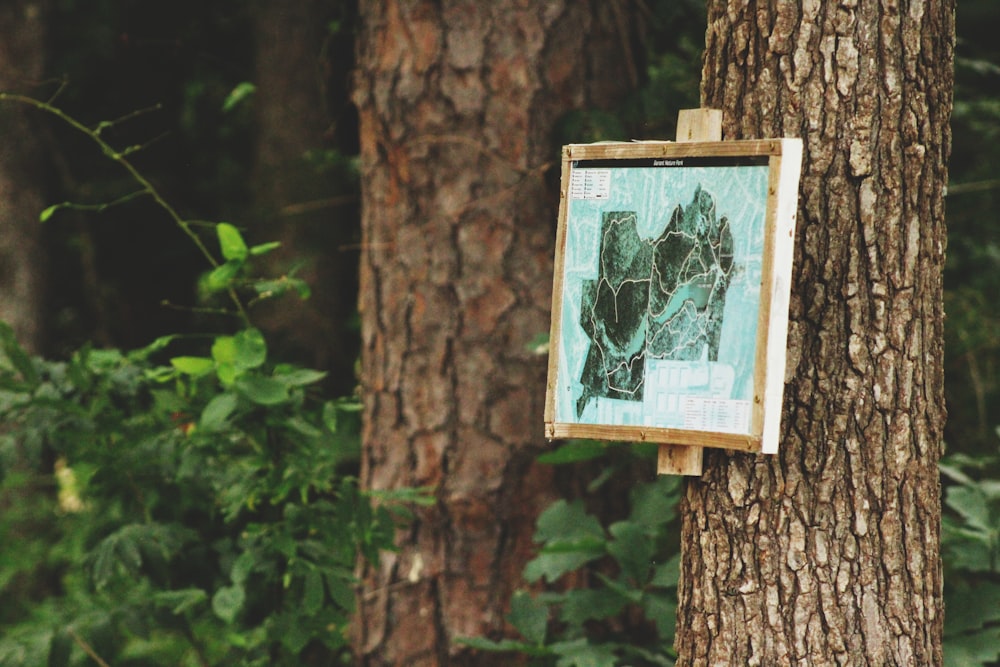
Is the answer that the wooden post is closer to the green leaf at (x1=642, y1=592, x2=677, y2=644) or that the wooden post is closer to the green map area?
the green map area

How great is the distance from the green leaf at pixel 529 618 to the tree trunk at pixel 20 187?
4221mm

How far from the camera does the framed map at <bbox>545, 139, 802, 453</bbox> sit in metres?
1.76

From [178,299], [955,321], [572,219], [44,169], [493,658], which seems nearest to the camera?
[572,219]

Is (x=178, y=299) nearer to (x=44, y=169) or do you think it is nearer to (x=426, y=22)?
(x=44, y=169)

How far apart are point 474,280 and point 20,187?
4023 mm

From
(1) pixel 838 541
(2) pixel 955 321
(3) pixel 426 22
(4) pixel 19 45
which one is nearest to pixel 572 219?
(1) pixel 838 541

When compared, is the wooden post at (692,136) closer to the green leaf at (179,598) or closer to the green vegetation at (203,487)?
the green vegetation at (203,487)

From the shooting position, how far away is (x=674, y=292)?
6.14ft

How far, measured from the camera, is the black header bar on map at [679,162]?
1.78m

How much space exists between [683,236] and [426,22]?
5.07ft

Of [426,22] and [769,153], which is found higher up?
[426,22]

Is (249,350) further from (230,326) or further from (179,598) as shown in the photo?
(230,326)

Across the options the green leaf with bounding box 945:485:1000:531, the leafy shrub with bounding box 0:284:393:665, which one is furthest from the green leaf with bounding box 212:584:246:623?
the green leaf with bounding box 945:485:1000:531

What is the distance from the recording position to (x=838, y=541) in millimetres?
1812
